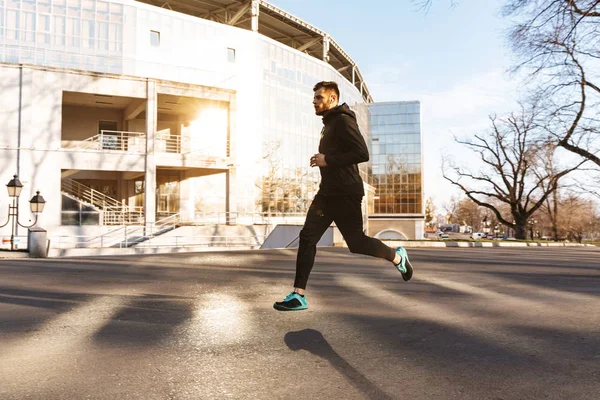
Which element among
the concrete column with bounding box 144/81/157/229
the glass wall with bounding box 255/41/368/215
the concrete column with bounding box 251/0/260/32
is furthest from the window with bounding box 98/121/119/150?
the concrete column with bounding box 251/0/260/32

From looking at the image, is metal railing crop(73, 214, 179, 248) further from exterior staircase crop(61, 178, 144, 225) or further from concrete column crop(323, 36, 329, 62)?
concrete column crop(323, 36, 329, 62)

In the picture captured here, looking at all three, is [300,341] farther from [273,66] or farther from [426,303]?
[273,66]

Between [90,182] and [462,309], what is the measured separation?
32.0 metres

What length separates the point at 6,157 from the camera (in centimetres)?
2591

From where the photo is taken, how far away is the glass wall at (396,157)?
63656 mm

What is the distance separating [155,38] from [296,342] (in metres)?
35.7

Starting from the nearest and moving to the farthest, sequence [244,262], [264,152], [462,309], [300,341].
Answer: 1. [300,341]
2. [462,309]
3. [244,262]
4. [264,152]

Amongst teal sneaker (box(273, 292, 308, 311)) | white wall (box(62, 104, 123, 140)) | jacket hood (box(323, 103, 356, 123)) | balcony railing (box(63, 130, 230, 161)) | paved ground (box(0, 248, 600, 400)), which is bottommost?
paved ground (box(0, 248, 600, 400))

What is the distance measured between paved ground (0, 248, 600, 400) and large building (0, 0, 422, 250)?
19.6 metres

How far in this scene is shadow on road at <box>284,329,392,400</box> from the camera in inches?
98.8

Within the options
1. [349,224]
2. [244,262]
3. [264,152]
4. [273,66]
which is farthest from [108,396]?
[273,66]

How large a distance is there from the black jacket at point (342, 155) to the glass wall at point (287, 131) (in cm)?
3241

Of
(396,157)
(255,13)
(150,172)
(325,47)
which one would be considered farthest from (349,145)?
(396,157)

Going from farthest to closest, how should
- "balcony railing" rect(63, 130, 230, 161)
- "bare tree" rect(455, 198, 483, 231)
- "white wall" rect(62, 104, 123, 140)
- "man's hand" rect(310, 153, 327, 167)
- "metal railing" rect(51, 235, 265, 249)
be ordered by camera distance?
"bare tree" rect(455, 198, 483, 231)
"white wall" rect(62, 104, 123, 140)
"balcony railing" rect(63, 130, 230, 161)
"metal railing" rect(51, 235, 265, 249)
"man's hand" rect(310, 153, 327, 167)
